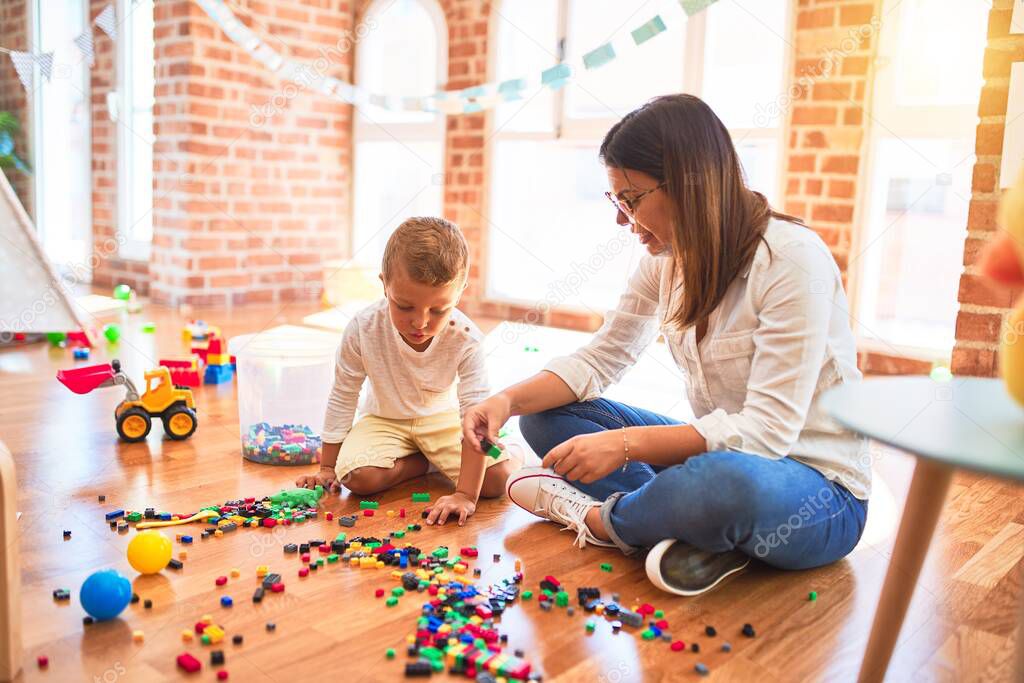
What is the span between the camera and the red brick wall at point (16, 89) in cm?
550

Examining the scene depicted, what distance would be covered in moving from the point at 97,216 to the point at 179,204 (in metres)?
1.16

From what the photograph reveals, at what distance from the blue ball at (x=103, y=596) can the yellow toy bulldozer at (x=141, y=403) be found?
3.33ft

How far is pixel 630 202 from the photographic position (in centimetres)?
154

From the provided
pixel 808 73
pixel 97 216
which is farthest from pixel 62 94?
pixel 808 73

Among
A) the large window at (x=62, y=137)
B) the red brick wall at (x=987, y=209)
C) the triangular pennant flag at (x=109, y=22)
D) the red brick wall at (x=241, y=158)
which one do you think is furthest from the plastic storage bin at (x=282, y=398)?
the large window at (x=62, y=137)

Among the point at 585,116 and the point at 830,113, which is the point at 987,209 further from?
the point at 585,116

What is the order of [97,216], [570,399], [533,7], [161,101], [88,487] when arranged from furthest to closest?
[97,216] < [161,101] < [533,7] < [88,487] < [570,399]

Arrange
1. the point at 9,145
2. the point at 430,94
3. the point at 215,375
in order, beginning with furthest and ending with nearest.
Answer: the point at 9,145
the point at 430,94
the point at 215,375

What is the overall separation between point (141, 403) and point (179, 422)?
0.10 m

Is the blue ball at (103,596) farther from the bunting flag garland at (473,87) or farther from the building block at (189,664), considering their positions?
the bunting flag garland at (473,87)

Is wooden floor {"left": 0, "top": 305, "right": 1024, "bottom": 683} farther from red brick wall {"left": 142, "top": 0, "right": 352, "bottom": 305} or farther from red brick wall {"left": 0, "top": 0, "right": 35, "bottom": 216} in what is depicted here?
red brick wall {"left": 0, "top": 0, "right": 35, "bottom": 216}

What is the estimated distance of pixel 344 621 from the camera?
4.40 ft

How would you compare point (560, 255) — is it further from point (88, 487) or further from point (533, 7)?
point (88, 487)
